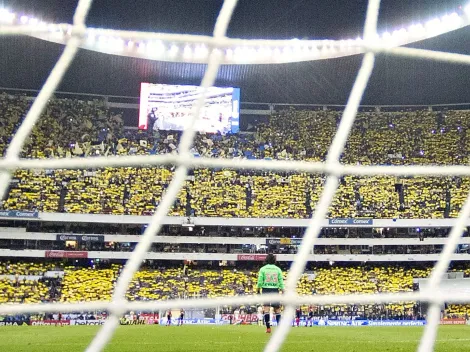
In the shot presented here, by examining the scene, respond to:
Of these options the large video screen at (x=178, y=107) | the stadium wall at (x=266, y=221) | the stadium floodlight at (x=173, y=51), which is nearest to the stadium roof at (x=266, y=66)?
the stadium floodlight at (x=173, y=51)

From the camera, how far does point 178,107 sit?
1121 inches

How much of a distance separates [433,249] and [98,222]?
15.7m

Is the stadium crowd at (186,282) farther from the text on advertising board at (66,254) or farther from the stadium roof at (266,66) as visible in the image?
the stadium roof at (266,66)

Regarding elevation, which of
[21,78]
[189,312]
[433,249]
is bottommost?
[189,312]

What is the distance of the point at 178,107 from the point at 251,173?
528 cm

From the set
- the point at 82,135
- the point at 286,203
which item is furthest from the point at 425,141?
the point at 82,135

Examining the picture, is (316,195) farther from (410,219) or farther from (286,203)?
(410,219)

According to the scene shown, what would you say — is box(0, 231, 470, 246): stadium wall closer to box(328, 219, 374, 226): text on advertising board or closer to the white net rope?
box(328, 219, 374, 226): text on advertising board

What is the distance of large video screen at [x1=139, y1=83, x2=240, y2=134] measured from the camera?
28219 mm

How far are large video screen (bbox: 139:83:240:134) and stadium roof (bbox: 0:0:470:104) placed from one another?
1068mm

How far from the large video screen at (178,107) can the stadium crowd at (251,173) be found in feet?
3.58

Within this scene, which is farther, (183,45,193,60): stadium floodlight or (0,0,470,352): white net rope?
(183,45,193,60): stadium floodlight

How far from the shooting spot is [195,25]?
24.5 meters

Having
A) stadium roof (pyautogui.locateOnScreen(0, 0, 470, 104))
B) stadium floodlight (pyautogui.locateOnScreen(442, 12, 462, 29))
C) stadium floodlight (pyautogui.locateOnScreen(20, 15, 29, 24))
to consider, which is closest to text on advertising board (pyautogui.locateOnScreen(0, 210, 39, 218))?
stadium roof (pyautogui.locateOnScreen(0, 0, 470, 104))
